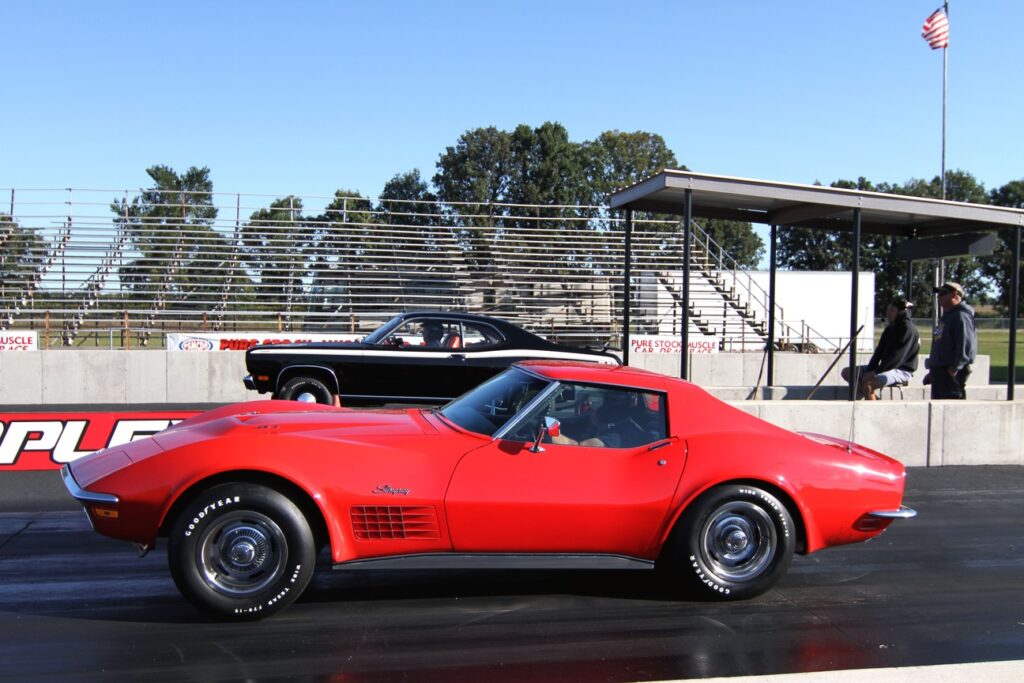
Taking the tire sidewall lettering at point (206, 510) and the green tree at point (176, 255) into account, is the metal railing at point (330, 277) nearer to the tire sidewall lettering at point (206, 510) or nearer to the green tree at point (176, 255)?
the green tree at point (176, 255)

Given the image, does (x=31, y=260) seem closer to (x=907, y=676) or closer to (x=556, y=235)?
(x=556, y=235)

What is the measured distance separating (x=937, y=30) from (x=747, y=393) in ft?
84.7

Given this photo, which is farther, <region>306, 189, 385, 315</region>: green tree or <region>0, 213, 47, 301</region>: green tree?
<region>306, 189, 385, 315</region>: green tree

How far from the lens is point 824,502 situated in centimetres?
478

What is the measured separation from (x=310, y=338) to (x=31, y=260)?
373 inches

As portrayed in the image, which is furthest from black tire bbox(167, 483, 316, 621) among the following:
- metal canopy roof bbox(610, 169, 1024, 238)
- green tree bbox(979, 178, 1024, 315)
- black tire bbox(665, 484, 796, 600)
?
green tree bbox(979, 178, 1024, 315)

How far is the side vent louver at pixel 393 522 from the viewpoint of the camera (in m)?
4.27

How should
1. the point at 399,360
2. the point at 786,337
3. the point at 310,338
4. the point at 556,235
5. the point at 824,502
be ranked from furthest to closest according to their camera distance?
the point at 556,235 → the point at 786,337 → the point at 310,338 → the point at 399,360 → the point at 824,502

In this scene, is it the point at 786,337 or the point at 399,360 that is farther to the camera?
the point at 786,337

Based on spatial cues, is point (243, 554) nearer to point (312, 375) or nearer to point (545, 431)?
point (545, 431)

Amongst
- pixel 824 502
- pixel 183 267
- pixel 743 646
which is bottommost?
pixel 743 646

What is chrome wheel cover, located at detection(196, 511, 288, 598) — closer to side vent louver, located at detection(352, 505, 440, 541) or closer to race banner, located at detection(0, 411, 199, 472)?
side vent louver, located at detection(352, 505, 440, 541)

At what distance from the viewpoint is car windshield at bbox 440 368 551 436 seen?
4.75m

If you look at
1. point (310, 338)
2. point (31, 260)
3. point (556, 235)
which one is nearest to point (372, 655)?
point (310, 338)
